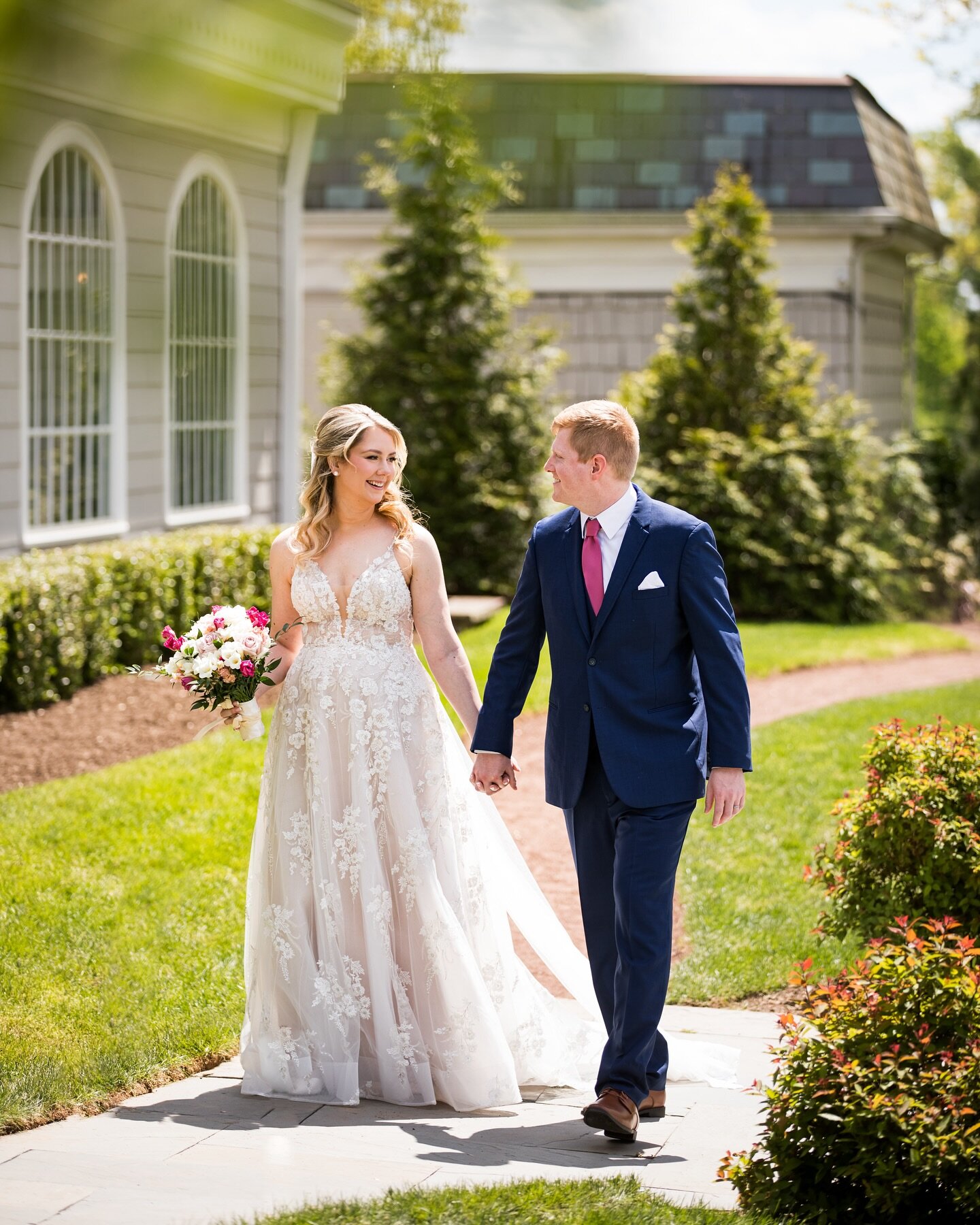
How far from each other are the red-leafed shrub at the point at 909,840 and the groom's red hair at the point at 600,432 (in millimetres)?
1872

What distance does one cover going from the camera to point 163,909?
6.11m

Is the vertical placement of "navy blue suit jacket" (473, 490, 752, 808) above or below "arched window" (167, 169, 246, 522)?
below

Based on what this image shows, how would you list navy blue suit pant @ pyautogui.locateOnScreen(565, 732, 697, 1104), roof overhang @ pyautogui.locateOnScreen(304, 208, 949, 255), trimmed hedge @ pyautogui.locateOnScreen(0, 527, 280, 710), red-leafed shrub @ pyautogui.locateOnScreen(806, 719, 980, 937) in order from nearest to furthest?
navy blue suit pant @ pyautogui.locateOnScreen(565, 732, 697, 1104), red-leafed shrub @ pyautogui.locateOnScreen(806, 719, 980, 937), trimmed hedge @ pyautogui.locateOnScreen(0, 527, 280, 710), roof overhang @ pyautogui.locateOnScreen(304, 208, 949, 255)

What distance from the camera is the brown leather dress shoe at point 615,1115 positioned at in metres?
3.83

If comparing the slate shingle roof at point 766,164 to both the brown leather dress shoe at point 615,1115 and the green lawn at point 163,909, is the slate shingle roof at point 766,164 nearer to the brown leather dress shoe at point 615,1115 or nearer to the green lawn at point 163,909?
the green lawn at point 163,909

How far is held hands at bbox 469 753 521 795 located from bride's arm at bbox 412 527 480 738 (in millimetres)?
222

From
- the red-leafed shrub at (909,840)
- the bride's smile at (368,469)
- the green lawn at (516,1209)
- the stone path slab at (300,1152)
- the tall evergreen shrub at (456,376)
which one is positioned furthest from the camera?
the tall evergreen shrub at (456,376)

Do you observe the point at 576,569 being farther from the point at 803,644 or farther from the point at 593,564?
the point at 803,644

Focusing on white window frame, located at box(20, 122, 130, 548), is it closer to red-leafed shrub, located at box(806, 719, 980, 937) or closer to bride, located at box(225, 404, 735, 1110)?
bride, located at box(225, 404, 735, 1110)

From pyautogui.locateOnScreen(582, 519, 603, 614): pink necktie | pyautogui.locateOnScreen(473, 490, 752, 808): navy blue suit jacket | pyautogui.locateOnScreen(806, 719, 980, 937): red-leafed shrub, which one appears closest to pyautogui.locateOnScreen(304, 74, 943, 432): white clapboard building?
pyautogui.locateOnScreen(806, 719, 980, 937): red-leafed shrub

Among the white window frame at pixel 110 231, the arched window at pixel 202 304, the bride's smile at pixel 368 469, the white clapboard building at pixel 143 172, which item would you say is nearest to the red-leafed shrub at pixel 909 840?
the bride's smile at pixel 368 469

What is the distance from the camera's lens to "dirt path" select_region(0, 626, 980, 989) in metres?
7.37

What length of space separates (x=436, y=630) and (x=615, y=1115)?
154 cm

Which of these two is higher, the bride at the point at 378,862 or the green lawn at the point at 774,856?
the bride at the point at 378,862
